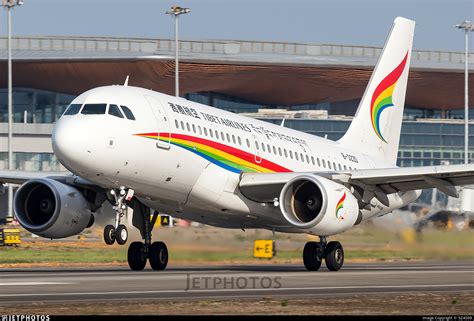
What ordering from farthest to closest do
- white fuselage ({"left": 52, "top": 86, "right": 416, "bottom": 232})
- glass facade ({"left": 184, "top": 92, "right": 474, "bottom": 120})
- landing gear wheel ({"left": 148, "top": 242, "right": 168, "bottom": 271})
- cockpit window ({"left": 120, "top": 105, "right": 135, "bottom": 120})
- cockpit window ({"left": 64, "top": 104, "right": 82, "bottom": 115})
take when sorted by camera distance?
glass facade ({"left": 184, "top": 92, "right": 474, "bottom": 120}) → landing gear wheel ({"left": 148, "top": 242, "right": 168, "bottom": 271}) → cockpit window ({"left": 120, "top": 105, "right": 135, "bottom": 120}) → cockpit window ({"left": 64, "top": 104, "right": 82, "bottom": 115}) → white fuselage ({"left": 52, "top": 86, "right": 416, "bottom": 232})

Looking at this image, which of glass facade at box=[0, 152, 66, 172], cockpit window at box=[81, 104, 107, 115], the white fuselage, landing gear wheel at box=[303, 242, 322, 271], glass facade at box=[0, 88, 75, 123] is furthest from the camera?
glass facade at box=[0, 88, 75, 123]

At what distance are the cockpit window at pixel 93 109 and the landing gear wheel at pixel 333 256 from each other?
996 cm

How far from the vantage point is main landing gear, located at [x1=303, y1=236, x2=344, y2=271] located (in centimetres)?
3641

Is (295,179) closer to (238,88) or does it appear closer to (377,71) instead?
(377,71)

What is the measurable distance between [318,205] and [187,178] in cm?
A: 424

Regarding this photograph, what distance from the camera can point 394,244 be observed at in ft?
128

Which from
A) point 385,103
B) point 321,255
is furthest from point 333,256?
point 385,103

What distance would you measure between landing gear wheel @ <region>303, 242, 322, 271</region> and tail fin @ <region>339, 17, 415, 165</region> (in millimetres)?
7388

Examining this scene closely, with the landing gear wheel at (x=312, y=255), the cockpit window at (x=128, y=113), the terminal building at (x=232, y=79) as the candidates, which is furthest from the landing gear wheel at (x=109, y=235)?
the terminal building at (x=232, y=79)

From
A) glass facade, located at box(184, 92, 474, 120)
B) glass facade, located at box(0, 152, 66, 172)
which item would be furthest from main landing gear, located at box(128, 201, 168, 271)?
glass facade, located at box(184, 92, 474, 120)

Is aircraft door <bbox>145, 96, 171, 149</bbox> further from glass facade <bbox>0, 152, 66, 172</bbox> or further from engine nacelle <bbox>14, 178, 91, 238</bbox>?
glass facade <bbox>0, 152, 66, 172</bbox>

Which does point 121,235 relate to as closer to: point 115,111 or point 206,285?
point 206,285

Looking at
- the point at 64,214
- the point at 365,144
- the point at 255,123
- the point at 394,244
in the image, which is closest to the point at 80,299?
the point at 64,214

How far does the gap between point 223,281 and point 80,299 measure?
7.19 meters
